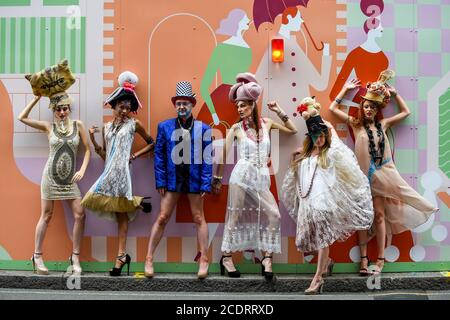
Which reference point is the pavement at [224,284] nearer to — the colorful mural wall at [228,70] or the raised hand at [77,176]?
the colorful mural wall at [228,70]

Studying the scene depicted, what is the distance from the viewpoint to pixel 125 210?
19.7 feet

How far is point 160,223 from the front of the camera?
598 centimetres

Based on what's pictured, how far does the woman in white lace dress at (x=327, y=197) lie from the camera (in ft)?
18.4

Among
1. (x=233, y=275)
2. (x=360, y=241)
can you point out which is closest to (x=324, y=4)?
(x=360, y=241)

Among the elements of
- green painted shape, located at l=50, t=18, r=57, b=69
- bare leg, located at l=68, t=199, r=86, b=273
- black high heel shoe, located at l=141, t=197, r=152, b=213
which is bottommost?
bare leg, located at l=68, t=199, r=86, b=273

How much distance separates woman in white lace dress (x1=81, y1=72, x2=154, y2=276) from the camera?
5.96 metres

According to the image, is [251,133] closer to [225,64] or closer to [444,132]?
[225,64]

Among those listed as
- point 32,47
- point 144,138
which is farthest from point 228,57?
point 32,47

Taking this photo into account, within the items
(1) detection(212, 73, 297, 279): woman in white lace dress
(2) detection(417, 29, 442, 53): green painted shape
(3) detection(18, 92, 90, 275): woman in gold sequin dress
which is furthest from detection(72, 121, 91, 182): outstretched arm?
(2) detection(417, 29, 442, 53): green painted shape

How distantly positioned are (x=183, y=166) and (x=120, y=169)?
26.9 inches

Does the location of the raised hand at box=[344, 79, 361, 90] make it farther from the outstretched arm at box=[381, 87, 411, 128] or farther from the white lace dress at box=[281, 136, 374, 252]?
the white lace dress at box=[281, 136, 374, 252]

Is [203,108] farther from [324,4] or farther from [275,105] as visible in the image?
[324,4]

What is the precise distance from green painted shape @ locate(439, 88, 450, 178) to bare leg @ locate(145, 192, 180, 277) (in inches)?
117

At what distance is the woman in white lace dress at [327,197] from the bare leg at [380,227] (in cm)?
A: 43
